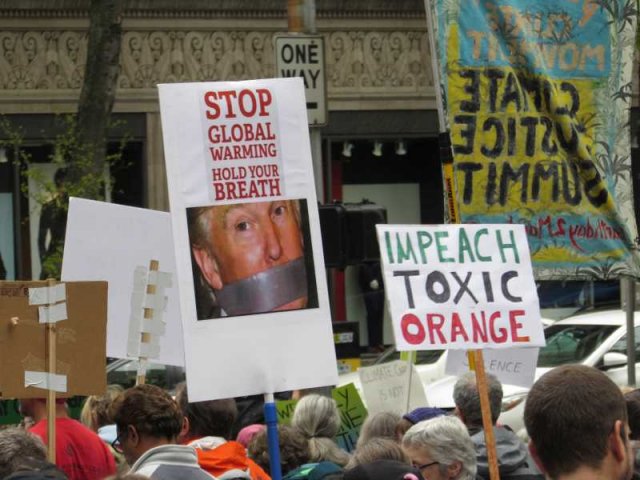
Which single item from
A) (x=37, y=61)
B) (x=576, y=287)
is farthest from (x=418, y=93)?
(x=37, y=61)

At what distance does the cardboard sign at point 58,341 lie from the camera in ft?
20.9

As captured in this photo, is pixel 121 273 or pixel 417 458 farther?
pixel 121 273

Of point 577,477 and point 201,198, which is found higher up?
point 201,198

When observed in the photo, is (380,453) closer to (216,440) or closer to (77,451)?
(216,440)

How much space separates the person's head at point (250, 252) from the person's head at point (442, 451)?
0.73 m

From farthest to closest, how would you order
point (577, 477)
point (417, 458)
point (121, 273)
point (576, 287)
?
point (576, 287), point (121, 273), point (417, 458), point (577, 477)

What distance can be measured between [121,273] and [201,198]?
180 cm

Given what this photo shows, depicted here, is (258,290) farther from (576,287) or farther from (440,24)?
(576,287)

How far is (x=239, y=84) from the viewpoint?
6.27m

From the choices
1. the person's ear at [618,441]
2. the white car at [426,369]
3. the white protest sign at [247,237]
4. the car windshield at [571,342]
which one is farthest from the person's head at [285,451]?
the car windshield at [571,342]

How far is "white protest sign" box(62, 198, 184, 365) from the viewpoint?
25.4 ft

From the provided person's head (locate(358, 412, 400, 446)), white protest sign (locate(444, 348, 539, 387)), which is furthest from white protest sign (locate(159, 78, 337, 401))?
white protest sign (locate(444, 348, 539, 387))

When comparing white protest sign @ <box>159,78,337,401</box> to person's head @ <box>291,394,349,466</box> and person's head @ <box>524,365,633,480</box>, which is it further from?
person's head @ <box>524,365,633,480</box>

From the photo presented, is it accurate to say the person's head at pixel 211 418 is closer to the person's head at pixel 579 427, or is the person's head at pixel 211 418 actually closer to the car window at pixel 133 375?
the person's head at pixel 579 427
